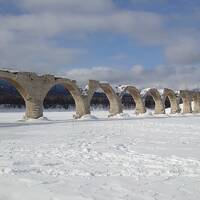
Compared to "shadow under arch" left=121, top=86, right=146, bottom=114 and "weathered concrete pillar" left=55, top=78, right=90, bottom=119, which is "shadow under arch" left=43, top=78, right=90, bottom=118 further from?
"shadow under arch" left=121, top=86, right=146, bottom=114

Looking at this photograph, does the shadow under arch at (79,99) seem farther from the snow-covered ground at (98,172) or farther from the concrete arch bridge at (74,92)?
the snow-covered ground at (98,172)

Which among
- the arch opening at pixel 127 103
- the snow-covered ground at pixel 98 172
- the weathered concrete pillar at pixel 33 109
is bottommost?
the snow-covered ground at pixel 98 172

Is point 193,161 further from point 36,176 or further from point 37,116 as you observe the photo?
point 37,116

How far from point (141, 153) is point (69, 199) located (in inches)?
124

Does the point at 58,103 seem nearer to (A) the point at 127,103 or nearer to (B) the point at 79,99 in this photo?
(A) the point at 127,103

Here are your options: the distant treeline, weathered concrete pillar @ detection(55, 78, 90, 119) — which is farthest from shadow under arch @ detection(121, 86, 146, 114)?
the distant treeline

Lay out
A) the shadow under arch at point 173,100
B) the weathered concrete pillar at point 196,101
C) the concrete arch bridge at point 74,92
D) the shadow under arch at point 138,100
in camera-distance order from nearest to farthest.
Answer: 1. the concrete arch bridge at point 74,92
2. the shadow under arch at point 138,100
3. the shadow under arch at point 173,100
4. the weathered concrete pillar at point 196,101

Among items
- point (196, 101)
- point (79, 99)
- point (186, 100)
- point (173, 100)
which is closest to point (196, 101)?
point (196, 101)

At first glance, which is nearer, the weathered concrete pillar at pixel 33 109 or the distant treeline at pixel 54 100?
the weathered concrete pillar at pixel 33 109

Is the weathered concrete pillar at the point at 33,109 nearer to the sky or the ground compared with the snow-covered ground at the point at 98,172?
nearer to the sky

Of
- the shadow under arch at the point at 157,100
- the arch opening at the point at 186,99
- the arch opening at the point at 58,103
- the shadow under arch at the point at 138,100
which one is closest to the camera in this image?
the shadow under arch at the point at 138,100

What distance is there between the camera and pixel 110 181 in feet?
14.7

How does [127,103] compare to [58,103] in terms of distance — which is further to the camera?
[127,103]

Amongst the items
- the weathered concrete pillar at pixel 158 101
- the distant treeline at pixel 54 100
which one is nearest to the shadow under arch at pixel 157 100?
the weathered concrete pillar at pixel 158 101
